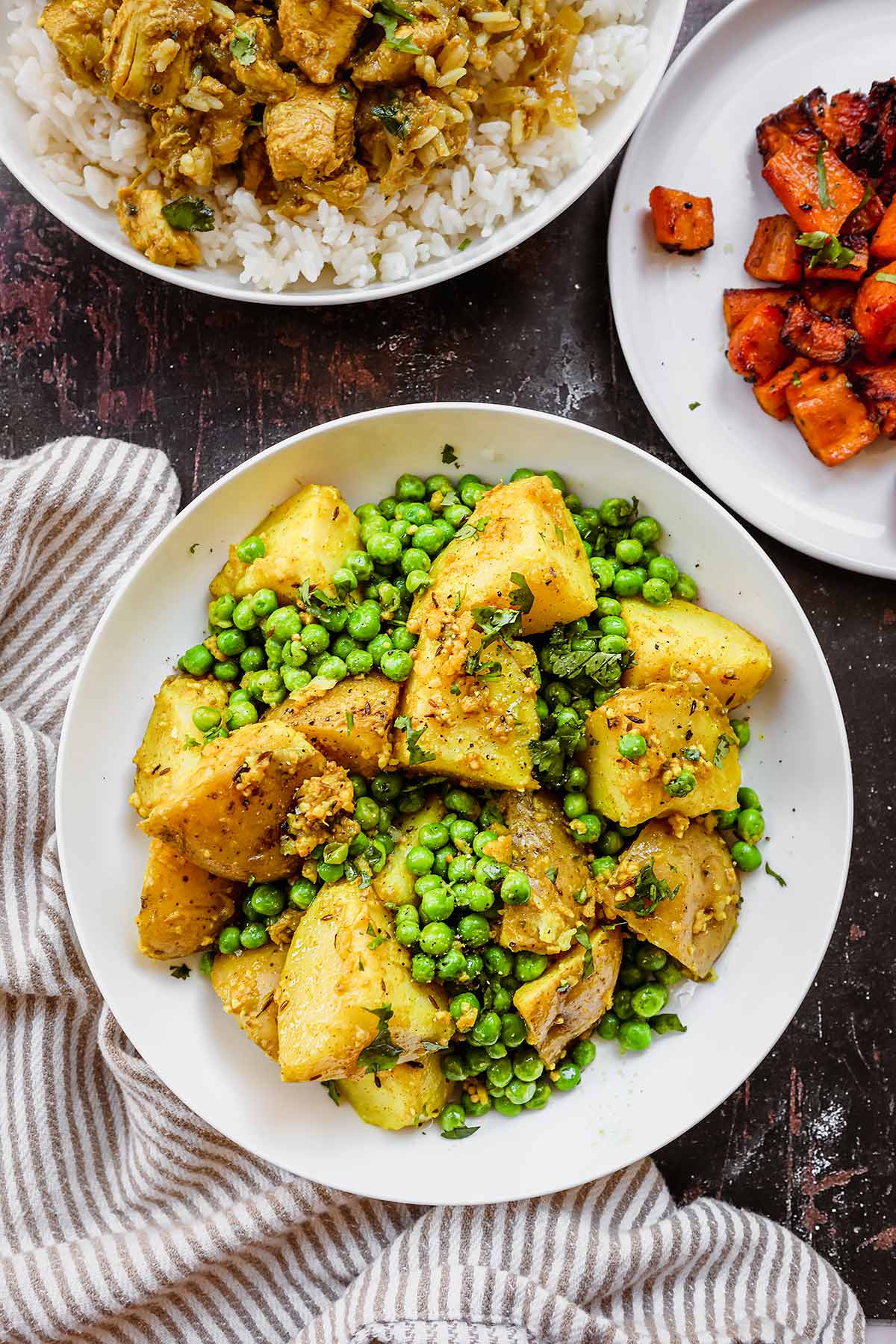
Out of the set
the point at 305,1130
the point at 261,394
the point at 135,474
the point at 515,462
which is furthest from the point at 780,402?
the point at 305,1130

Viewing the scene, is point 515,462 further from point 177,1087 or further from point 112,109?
point 177,1087

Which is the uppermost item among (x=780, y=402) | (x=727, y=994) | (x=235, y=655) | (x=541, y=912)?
(x=235, y=655)

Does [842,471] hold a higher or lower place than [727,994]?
higher

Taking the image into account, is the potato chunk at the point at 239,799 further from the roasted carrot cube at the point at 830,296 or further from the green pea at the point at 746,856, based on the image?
the roasted carrot cube at the point at 830,296

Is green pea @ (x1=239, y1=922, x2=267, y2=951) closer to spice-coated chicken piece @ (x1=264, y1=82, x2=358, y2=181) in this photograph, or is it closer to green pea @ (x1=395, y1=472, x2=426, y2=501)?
green pea @ (x1=395, y1=472, x2=426, y2=501)

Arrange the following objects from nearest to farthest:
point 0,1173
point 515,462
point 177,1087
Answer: point 177,1087 → point 515,462 → point 0,1173

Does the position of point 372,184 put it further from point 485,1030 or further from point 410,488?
point 485,1030

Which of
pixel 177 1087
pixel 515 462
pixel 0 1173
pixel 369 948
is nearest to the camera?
pixel 369 948
